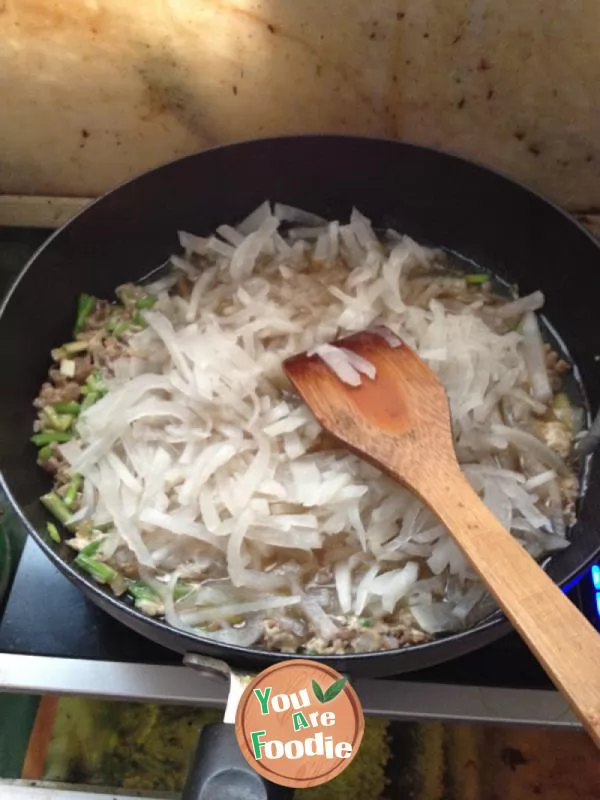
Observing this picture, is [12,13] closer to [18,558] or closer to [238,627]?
[18,558]

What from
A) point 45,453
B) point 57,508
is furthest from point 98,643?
point 45,453

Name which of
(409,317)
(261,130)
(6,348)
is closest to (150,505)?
(6,348)

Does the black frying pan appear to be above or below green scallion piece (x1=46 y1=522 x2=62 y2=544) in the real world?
above

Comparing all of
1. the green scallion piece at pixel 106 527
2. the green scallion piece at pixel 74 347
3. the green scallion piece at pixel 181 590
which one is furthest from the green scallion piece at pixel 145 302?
the green scallion piece at pixel 181 590

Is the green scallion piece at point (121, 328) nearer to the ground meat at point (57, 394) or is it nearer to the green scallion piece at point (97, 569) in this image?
the ground meat at point (57, 394)

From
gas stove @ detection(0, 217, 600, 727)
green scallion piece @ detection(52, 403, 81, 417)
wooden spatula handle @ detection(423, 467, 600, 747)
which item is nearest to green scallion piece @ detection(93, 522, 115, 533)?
gas stove @ detection(0, 217, 600, 727)

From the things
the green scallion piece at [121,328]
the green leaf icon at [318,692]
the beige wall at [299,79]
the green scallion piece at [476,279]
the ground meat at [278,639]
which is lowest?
the ground meat at [278,639]

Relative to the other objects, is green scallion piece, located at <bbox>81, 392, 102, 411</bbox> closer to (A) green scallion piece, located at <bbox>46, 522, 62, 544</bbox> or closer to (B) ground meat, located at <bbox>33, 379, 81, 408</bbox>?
(B) ground meat, located at <bbox>33, 379, 81, 408</bbox>
